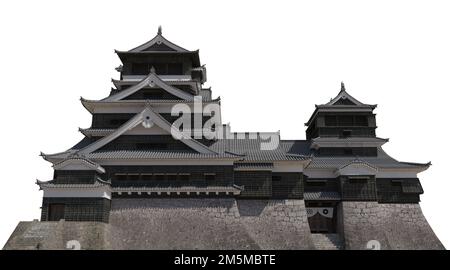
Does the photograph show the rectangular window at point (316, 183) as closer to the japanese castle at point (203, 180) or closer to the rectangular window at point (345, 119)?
the japanese castle at point (203, 180)

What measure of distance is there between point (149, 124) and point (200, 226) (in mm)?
7835

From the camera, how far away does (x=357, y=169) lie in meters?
30.5

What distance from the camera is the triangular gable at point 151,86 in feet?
98.3

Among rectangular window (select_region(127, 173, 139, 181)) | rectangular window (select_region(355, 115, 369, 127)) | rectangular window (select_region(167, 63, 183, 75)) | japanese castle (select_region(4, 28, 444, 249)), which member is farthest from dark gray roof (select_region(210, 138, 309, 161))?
rectangular window (select_region(167, 63, 183, 75))

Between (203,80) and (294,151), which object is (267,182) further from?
(203,80)

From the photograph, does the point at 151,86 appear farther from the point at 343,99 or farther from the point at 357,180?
the point at 357,180

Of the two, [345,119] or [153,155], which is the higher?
[345,119]

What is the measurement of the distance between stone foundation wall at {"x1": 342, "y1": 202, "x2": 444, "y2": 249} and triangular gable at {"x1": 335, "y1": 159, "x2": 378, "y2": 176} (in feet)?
7.39

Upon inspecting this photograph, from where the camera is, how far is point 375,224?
96.7 ft

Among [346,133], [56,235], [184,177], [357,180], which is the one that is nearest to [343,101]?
[346,133]

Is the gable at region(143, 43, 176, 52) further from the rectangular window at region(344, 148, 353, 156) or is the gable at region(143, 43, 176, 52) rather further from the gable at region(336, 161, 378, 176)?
the gable at region(336, 161, 378, 176)

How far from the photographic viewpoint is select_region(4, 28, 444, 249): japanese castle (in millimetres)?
24703
